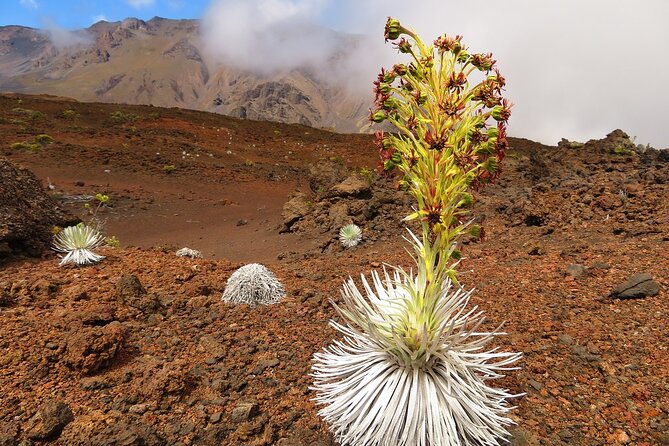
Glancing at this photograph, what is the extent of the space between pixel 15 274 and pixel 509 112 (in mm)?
5466

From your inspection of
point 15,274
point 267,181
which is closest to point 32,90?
point 267,181

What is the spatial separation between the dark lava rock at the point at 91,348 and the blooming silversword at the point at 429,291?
1809 mm

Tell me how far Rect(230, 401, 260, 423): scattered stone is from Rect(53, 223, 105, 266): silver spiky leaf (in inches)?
150

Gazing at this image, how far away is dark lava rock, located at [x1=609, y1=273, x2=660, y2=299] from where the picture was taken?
11.3 ft

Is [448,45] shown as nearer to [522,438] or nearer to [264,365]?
[522,438]

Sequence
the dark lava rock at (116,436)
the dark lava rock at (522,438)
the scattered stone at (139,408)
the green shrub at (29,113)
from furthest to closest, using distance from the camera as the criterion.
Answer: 1. the green shrub at (29,113)
2. the scattered stone at (139,408)
3. the dark lava rock at (116,436)
4. the dark lava rock at (522,438)

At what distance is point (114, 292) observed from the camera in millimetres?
4102

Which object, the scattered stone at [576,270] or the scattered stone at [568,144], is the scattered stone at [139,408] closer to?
the scattered stone at [576,270]

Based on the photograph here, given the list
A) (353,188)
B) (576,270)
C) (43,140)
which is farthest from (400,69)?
(43,140)

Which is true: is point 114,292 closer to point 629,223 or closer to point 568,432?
point 568,432

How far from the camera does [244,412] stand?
2.38m

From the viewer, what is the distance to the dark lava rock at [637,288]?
3435mm

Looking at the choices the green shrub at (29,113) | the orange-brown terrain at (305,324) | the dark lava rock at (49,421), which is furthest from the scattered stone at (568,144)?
the green shrub at (29,113)

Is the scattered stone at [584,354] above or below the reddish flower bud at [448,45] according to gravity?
below
